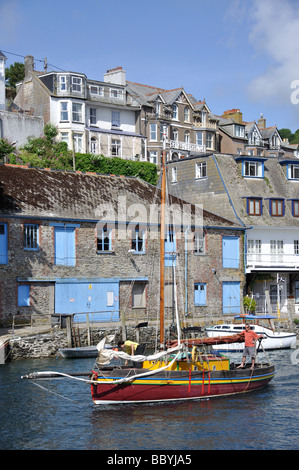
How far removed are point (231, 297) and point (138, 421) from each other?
2588 cm

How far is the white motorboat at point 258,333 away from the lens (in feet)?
137

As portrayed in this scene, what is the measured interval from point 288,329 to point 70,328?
56.6ft

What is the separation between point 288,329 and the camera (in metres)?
47.2

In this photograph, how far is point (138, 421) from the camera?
83.5 ft

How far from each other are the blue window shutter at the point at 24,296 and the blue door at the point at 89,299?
202cm

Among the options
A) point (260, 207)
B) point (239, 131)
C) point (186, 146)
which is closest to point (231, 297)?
point (260, 207)

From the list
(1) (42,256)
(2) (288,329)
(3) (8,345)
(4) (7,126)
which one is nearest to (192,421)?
(3) (8,345)

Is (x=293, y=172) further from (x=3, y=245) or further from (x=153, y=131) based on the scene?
(x=3, y=245)

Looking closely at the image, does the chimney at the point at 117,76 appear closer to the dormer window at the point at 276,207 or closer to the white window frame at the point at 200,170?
the white window frame at the point at 200,170

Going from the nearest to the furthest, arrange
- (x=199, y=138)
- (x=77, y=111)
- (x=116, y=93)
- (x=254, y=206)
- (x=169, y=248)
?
(x=169, y=248) < (x=254, y=206) < (x=77, y=111) < (x=116, y=93) < (x=199, y=138)

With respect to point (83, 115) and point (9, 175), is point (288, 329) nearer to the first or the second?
point (9, 175)

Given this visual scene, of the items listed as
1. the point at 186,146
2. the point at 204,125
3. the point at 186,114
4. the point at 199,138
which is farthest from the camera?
the point at 204,125

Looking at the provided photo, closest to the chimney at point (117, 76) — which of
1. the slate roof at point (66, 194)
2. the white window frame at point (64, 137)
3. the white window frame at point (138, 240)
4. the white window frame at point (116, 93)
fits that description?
the white window frame at point (116, 93)

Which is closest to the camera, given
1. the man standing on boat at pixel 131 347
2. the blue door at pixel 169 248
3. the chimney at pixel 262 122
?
the man standing on boat at pixel 131 347
